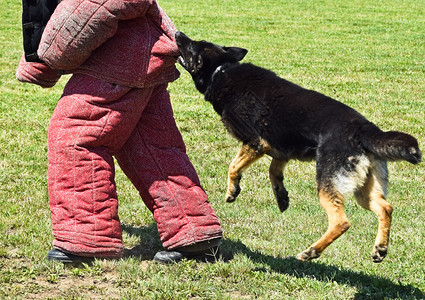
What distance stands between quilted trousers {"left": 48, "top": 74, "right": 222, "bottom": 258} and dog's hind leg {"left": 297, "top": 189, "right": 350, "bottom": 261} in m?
0.90

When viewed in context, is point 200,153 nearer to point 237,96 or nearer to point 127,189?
point 127,189

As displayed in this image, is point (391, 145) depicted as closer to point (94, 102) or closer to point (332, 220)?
point (332, 220)

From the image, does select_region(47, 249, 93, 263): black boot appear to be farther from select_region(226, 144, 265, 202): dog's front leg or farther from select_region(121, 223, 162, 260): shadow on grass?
select_region(226, 144, 265, 202): dog's front leg

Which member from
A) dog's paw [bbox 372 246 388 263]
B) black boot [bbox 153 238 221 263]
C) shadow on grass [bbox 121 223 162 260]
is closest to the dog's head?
shadow on grass [bbox 121 223 162 260]

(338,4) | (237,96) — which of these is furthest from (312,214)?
(338,4)

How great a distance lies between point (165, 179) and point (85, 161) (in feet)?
2.06

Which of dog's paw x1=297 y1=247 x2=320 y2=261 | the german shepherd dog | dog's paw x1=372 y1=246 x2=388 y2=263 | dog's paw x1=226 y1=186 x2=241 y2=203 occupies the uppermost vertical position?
the german shepherd dog

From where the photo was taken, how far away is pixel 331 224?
14.6ft

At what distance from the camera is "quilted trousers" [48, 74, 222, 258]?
471 centimetres

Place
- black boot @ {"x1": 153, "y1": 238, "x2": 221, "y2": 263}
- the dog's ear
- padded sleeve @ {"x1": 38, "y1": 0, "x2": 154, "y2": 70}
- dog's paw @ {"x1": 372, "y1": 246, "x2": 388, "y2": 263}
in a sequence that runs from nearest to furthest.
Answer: dog's paw @ {"x1": 372, "y1": 246, "x2": 388, "y2": 263}, padded sleeve @ {"x1": 38, "y1": 0, "x2": 154, "y2": 70}, black boot @ {"x1": 153, "y1": 238, "x2": 221, "y2": 263}, the dog's ear

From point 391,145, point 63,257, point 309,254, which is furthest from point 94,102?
point 391,145

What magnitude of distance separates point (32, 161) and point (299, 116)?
3.83m

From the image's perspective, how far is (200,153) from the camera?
8.24m

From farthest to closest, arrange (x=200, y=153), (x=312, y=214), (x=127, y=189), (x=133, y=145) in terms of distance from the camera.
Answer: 1. (x=200, y=153)
2. (x=127, y=189)
3. (x=312, y=214)
4. (x=133, y=145)
